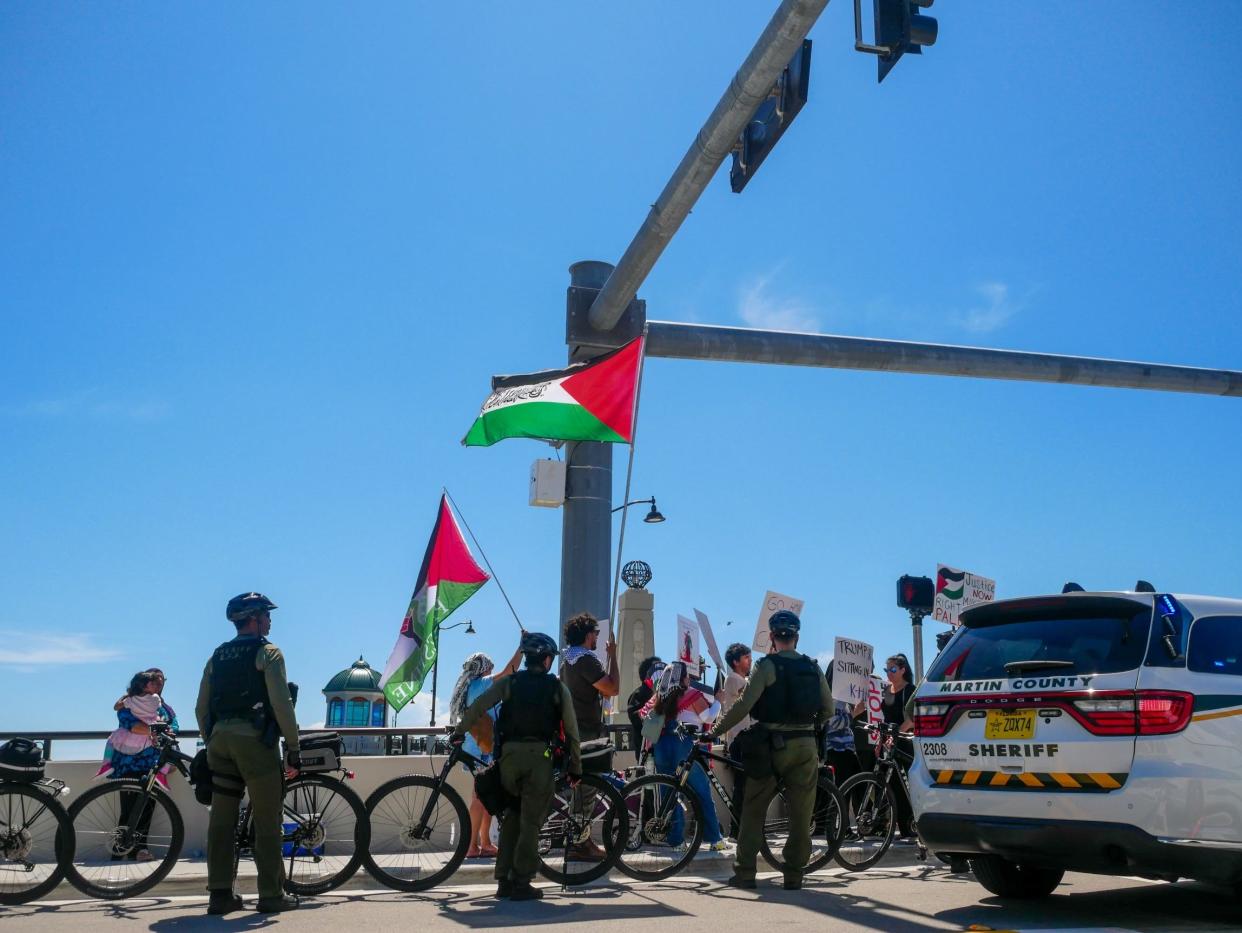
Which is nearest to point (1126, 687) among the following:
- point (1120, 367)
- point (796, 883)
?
point (796, 883)

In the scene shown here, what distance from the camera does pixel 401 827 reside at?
336 inches

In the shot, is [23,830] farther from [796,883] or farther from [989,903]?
[989,903]

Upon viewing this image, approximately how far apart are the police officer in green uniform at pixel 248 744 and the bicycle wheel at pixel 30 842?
1.04 m

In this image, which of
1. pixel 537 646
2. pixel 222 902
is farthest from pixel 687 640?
pixel 222 902

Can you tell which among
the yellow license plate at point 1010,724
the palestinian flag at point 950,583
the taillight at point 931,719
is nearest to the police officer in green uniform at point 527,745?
the taillight at point 931,719

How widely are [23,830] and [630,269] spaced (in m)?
6.31

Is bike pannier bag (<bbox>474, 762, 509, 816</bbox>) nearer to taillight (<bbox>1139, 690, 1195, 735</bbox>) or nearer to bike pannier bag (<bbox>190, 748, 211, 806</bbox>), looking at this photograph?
bike pannier bag (<bbox>190, 748, 211, 806</bbox>)

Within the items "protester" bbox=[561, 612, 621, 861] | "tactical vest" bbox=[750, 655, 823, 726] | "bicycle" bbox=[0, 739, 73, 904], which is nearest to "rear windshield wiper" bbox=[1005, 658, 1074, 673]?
"tactical vest" bbox=[750, 655, 823, 726]

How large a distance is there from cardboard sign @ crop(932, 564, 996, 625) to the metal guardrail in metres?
3.92

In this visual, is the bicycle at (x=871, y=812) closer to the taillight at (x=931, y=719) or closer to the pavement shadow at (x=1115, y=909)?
the pavement shadow at (x=1115, y=909)

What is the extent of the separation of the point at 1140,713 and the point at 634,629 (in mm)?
13015

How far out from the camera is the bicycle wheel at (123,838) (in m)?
8.00

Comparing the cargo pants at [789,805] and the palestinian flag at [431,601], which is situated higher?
the palestinian flag at [431,601]

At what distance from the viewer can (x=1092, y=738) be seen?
650 centimetres
